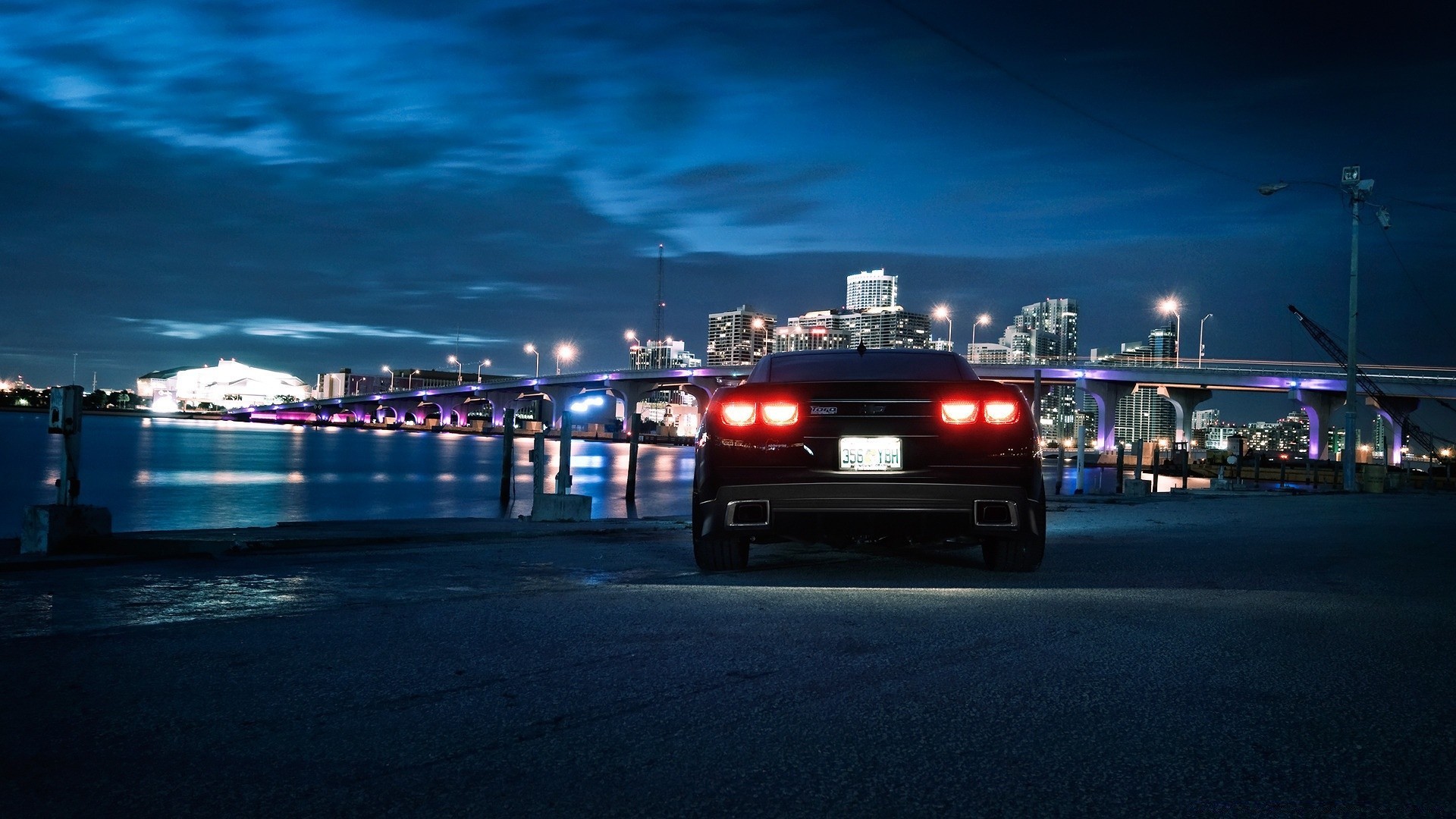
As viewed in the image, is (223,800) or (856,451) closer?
→ (223,800)

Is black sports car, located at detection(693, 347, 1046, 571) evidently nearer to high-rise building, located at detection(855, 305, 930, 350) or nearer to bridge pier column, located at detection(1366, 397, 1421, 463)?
bridge pier column, located at detection(1366, 397, 1421, 463)

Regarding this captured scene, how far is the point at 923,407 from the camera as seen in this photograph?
6.50 metres

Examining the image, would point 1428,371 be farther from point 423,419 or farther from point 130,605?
point 423,419

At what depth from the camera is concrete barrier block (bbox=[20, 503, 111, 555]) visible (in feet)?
26.2

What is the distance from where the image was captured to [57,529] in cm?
806

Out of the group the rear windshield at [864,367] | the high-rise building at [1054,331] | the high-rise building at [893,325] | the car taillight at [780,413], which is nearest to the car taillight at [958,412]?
the rear windshield at [864,367]

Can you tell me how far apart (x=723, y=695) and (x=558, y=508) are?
10.4 metres

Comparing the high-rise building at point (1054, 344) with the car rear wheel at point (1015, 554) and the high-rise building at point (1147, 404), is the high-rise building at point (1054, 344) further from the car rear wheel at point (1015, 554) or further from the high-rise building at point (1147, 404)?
the car rear wheel at point (1015, 554)

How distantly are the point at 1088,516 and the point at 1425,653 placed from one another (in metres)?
11.2

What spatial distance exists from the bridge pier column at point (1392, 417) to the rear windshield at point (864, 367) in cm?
8672

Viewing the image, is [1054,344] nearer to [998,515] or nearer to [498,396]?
[498,396]

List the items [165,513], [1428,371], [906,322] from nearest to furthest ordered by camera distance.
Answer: [165,513], [1428,371], [906,322]

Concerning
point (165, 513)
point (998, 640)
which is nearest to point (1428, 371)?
point (165, 513)

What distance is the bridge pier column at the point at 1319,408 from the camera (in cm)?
8238
